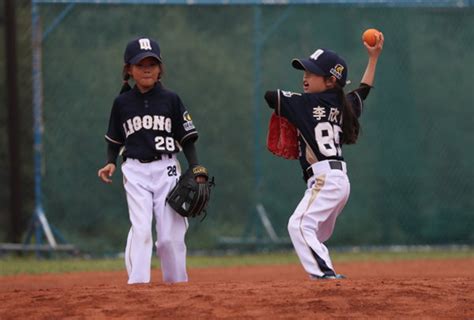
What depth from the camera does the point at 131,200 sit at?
6.11 meters

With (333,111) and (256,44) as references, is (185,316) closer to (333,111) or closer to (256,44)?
(333,111)

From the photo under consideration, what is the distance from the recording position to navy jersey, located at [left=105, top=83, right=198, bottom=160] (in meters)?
6.12

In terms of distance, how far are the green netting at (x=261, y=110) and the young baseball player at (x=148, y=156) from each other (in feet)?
15.7

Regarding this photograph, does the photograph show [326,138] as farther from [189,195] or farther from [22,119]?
[22,119]

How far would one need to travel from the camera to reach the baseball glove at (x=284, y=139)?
6.43m

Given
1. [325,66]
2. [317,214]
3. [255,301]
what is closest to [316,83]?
[325,66]

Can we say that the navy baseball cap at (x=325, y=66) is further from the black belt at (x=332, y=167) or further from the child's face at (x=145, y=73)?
the child's face at (x=145, y=73)

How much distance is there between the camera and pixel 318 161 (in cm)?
625

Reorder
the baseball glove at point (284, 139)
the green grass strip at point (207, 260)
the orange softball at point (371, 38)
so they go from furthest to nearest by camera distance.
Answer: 1. the green grass strip at point (207, 260)
2. the orange softball at point (371, 38)
3. the baseball glove at point (284, 139)

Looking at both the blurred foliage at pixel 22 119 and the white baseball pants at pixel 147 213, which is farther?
the blurred foliage at pixel 22 119

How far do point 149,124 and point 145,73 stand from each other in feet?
1.09

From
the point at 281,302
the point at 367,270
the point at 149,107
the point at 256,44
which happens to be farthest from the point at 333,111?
the point at 256,44

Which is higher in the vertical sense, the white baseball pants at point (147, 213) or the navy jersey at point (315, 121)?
the navy jersey at point (315, 121)

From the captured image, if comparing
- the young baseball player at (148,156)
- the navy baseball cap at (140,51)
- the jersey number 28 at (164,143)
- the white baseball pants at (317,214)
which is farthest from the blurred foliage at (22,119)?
the white baseball pants at (317,214)
